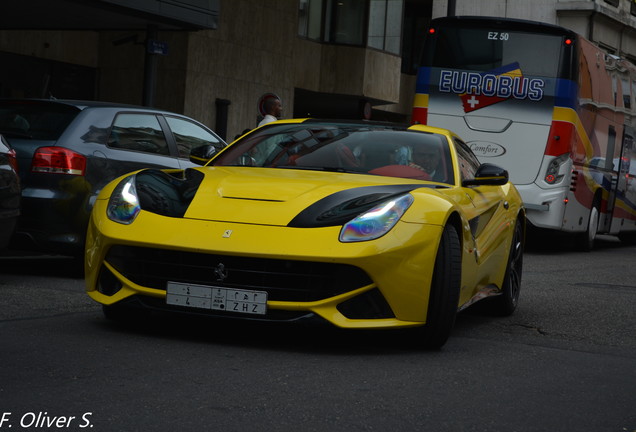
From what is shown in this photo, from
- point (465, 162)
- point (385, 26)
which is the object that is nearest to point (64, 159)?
point (465, 162)

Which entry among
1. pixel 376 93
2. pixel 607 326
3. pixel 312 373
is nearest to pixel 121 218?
pixel 312 373

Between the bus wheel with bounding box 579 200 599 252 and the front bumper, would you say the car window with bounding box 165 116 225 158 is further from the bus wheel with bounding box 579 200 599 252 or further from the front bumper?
the bus wheel with bounding box 579 200 599 252

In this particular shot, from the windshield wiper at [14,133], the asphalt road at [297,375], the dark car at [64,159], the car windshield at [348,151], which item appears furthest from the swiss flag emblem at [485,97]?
the car windshield at [348,151]

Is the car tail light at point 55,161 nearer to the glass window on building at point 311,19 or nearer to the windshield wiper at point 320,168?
the windshield wiper at point 320,168

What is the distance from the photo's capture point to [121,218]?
6.14 metres

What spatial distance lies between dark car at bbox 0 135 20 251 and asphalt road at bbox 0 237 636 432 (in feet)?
1.50

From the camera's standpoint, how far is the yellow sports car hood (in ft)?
19.4

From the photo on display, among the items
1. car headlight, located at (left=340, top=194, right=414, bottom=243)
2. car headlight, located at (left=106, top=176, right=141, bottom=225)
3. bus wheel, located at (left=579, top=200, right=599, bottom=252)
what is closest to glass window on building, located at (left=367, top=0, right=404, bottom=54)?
bus wheel, located at (left=579, top=200, right=599, bottom=252)

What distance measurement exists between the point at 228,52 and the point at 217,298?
19.7 metres

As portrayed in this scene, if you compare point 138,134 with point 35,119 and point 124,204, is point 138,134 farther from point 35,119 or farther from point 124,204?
point 124,204

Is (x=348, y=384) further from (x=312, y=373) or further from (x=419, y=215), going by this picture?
(x=419, y=215)

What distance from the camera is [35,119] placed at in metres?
9.20

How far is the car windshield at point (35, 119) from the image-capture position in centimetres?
906

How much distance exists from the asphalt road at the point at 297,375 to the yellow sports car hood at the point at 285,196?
62cm
